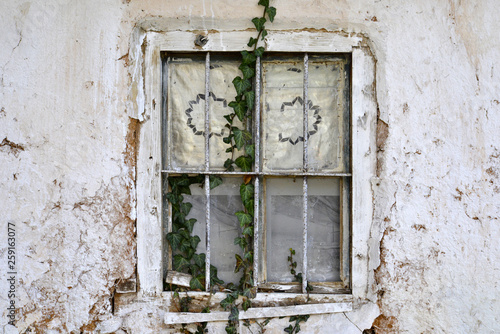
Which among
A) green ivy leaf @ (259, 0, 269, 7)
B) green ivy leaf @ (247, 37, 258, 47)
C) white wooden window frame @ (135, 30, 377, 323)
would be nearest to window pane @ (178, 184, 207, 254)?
white wooden window frame @ (135, 30, 377, 323)

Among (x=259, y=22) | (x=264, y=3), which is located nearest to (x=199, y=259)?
(x=259, y=22)

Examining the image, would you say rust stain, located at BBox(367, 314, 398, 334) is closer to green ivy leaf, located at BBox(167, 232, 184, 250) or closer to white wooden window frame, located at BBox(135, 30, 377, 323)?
white wooden window frame, located at BBox(135, 30, 377, 323)

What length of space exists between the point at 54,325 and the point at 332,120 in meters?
2.03

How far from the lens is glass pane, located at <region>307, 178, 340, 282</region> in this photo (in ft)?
8.14

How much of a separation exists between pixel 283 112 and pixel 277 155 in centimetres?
26

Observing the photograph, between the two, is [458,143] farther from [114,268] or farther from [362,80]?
[114,268]

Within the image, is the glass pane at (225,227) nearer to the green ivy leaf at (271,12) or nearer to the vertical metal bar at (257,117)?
the vertical metal bar at (257,117)

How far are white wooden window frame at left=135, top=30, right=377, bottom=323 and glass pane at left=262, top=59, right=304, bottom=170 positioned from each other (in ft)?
0.52

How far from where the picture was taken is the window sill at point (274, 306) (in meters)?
2.34

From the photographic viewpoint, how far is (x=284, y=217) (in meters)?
2.49

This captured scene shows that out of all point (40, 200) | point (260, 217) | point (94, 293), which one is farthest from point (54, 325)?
point (260, 217)

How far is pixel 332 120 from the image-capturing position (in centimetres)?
246

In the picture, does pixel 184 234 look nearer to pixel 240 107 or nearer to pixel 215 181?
pixel 215 181

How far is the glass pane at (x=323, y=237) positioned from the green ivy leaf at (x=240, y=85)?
735 mm
